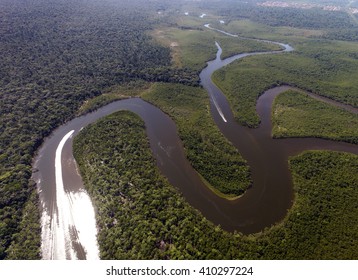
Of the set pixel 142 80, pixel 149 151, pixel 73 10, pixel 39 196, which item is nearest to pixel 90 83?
pixel 142 80

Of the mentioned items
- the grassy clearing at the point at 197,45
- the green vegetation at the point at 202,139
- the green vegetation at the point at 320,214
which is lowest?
the green vegetation at the point at 320,214

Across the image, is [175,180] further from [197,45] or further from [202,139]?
[197,45]

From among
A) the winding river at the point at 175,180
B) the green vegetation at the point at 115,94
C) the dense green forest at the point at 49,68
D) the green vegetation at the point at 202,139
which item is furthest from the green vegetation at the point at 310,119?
the green vegetation at the point at 115,94

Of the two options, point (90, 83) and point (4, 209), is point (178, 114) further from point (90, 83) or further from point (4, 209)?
point (4, 209)

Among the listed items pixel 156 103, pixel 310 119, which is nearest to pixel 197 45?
pixel 156 103

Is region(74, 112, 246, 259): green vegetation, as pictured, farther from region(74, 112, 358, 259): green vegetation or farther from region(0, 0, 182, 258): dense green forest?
region(0, 0, 182, 258): dense green forest

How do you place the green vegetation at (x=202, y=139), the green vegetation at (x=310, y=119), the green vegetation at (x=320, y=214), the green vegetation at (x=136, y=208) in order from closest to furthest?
the green vegetation at (x=136, y=208)
the green vegetation at (x=320, y=214)
the green vegetation at (x=202, y=139)
the green vegetation at (x=310, y=119)

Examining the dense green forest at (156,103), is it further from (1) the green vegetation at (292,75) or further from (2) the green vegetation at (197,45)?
(2) the green vegetation at (197,45)
